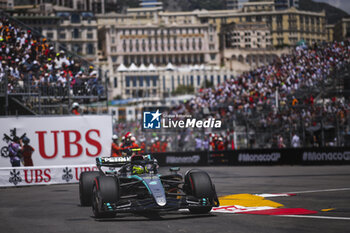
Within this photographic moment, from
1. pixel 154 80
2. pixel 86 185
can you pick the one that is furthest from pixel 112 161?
pixel 154 80

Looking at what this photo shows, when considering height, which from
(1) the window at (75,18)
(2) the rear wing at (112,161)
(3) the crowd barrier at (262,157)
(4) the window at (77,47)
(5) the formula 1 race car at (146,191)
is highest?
(1) the window at (75,18)

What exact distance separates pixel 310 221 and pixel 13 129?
17.1 m

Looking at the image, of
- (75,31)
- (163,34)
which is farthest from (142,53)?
(75,31)

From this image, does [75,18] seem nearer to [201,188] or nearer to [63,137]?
[63,137]

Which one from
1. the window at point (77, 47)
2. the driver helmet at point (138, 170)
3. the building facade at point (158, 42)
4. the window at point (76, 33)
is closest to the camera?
the driver helmet at point (138, 170)

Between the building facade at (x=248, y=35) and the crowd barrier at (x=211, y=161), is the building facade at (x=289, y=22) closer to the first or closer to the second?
the building facade at (x=248, y=35)

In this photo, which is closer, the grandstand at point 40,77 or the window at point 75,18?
the grandstand at point 40,77

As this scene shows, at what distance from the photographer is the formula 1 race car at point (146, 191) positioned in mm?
10852

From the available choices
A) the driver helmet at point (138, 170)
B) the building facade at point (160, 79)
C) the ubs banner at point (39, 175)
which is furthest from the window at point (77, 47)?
the driver helmet at point (138, 170)

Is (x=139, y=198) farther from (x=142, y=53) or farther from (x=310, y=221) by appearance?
(x=142, y=53)

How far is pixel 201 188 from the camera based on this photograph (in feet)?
36.9

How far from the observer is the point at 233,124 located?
32.2 m

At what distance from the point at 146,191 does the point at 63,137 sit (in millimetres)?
14727

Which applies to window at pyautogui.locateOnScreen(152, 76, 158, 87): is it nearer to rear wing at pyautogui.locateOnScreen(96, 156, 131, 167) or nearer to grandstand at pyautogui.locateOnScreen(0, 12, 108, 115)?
grandstand at pyautogui.locateOnScreen(0, 12, 108, 115)
